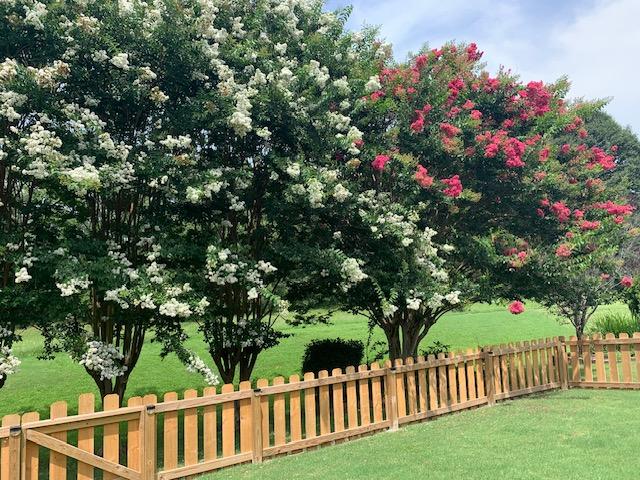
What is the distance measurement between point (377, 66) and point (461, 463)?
6.64m

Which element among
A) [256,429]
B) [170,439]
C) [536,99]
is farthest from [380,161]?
[170,439]

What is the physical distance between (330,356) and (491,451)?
A: 167 inches

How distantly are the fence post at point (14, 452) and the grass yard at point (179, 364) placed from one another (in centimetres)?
660

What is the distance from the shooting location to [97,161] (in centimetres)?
640

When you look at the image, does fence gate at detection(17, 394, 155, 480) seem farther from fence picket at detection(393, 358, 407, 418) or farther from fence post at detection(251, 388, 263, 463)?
fence picket at detection(393, 358, 407, 418)

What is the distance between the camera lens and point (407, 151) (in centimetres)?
906

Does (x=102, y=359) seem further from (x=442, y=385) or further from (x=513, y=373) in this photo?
(x=513, y=373)

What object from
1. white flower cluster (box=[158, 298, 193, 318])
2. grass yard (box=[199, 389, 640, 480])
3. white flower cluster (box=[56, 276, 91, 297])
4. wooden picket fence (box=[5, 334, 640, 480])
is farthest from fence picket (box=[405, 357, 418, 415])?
white flower cluster (box=[56, 276, 91, 297])

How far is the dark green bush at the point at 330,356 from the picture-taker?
9516 millimetres

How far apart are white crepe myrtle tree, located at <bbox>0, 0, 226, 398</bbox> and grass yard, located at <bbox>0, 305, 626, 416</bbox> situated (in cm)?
433

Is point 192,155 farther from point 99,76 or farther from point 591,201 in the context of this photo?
point 591,201

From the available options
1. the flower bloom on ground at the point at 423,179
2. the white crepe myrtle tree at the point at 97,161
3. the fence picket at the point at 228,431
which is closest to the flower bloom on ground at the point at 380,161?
the flower bloom on ground at the point at 423,179

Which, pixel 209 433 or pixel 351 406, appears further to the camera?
pixel 351 406

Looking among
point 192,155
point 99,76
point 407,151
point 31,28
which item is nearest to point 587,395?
point 407,151
